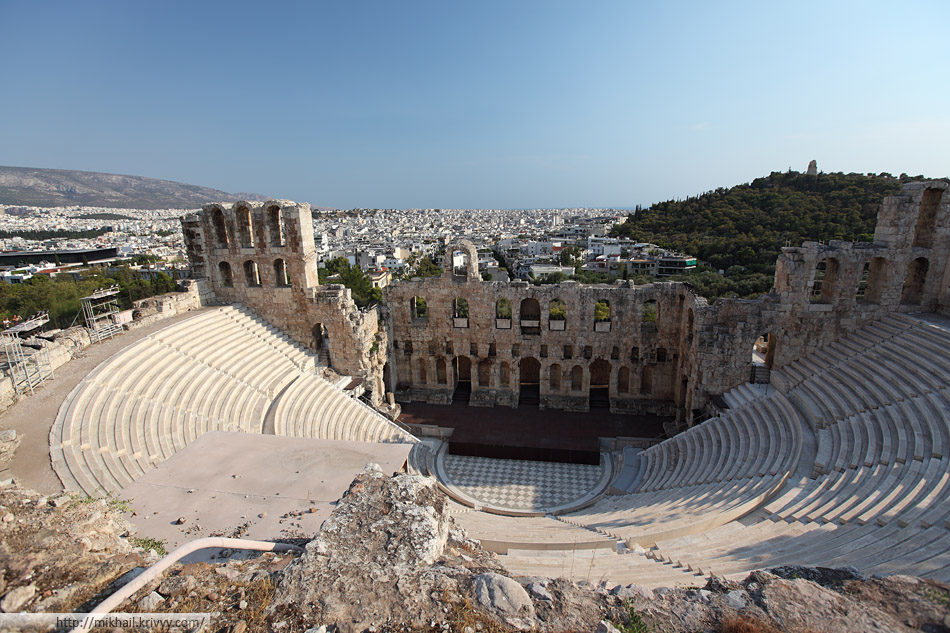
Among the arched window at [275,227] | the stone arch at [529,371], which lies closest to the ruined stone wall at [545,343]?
the stone arch at [529,371]

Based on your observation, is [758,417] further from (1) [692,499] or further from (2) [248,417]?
(2) [248,417]

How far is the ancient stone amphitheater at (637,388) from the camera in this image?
8.60 m

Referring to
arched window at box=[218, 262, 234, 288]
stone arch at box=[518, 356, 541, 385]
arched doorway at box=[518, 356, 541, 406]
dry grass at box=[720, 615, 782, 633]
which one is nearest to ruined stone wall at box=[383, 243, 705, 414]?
arched doorway at box=[518, 356, 541, 406]

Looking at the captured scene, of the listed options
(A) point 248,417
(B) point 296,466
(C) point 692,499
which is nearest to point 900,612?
(C) point 692,499

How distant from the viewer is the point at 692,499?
11234 mm

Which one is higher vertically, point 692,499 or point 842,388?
point 842,388

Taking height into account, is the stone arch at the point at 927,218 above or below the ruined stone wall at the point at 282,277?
above

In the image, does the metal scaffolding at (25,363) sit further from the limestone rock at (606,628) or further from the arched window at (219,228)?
the limestone rock at (606,628)

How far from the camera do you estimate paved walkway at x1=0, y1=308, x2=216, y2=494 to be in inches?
329

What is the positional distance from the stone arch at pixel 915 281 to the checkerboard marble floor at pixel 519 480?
12863 mm

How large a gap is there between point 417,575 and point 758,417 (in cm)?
1339

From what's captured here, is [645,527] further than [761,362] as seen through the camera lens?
No

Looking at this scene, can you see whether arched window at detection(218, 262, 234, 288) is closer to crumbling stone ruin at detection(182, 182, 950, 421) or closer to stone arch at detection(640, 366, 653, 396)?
crumbling stone ruin at detection(182, 182, 950, 421)

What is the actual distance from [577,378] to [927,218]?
13827mm
